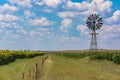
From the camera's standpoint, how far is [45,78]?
35.9 metres

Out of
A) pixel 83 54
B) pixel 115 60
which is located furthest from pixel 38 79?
pixel 83 54

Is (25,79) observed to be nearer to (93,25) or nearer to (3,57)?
(3,57)

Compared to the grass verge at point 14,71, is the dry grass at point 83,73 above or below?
above

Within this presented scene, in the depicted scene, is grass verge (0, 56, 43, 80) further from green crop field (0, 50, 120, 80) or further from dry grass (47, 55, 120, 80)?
dry grass (47, 55, 120, 80)

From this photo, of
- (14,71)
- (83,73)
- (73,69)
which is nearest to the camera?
(83,73)

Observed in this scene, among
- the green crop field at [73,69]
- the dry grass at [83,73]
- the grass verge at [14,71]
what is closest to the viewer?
the dry grass at [83,73]

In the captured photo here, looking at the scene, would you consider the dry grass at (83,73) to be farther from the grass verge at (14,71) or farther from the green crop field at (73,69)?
the grass verge at (14,71)

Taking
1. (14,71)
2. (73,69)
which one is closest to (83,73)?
(73,69)

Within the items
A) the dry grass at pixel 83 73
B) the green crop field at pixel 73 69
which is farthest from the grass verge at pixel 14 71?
the dry grass at pixel 83 73

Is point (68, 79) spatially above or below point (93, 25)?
below

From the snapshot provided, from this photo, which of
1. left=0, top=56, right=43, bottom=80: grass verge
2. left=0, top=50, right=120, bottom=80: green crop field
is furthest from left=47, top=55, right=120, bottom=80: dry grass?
left=0, top=56, right=43, bottom=80: grass verge

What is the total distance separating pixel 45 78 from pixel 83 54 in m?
74.3

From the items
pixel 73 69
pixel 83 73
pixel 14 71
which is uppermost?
pixel 73 69

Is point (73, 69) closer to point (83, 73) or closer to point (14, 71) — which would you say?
point (83, 73)
